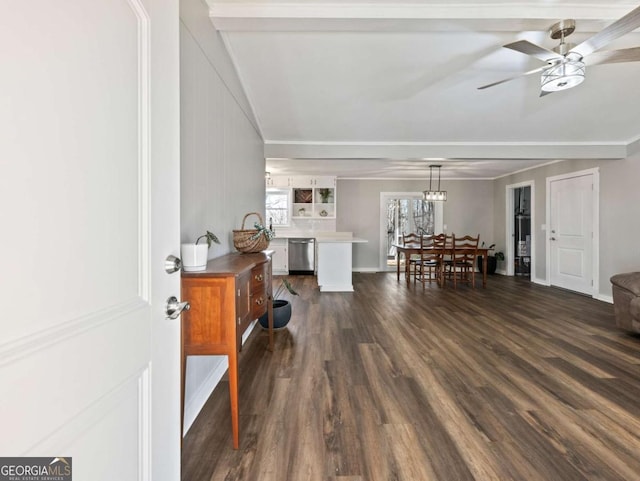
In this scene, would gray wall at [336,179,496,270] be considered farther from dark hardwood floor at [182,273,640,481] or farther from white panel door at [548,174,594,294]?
dark hardwood floor at [182,273,640,481]

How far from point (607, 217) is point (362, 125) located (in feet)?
13.1

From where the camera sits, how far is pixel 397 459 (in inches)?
59.4

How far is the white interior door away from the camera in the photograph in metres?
0.50

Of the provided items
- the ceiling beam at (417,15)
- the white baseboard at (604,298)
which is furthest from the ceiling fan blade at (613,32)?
the white baseboard at (604,298)

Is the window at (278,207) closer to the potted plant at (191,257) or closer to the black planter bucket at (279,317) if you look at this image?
the black planter bucket at (279,317)

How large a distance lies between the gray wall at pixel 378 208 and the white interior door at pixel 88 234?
677cm

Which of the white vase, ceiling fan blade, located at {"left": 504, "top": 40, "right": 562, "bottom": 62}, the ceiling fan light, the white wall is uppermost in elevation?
ceiling fan blade, located at {"left": 504, "top": 40, "right": 562, "bottom": 62}

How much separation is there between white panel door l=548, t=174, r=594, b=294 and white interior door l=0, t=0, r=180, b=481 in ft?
20.6

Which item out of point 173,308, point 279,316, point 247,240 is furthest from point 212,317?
point 279,316

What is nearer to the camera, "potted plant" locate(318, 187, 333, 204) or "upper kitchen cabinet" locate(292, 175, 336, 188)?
"upper kitchen cabinet" locate(292, 175, 336, 188)

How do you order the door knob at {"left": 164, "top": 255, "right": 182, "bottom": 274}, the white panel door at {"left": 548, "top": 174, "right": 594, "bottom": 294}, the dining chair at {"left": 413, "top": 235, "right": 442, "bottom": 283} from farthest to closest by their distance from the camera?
the dining chair at {"left": 413, "top": 235, "right": 442, "bottom": 283} < the white panel door at {"left": 548, "top": 174, "right": 594, "bottom": 294} < the door knob at {"left": 164, "top": 255, "right": 182, "bottom": 274}

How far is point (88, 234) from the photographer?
0.65m

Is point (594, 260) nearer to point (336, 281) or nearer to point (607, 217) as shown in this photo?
point (607, 217)

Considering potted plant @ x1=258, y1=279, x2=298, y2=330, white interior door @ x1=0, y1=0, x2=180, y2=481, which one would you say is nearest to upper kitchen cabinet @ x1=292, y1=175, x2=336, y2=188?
potted plant @ x1=258, y1=279, x2=298, y2=330
